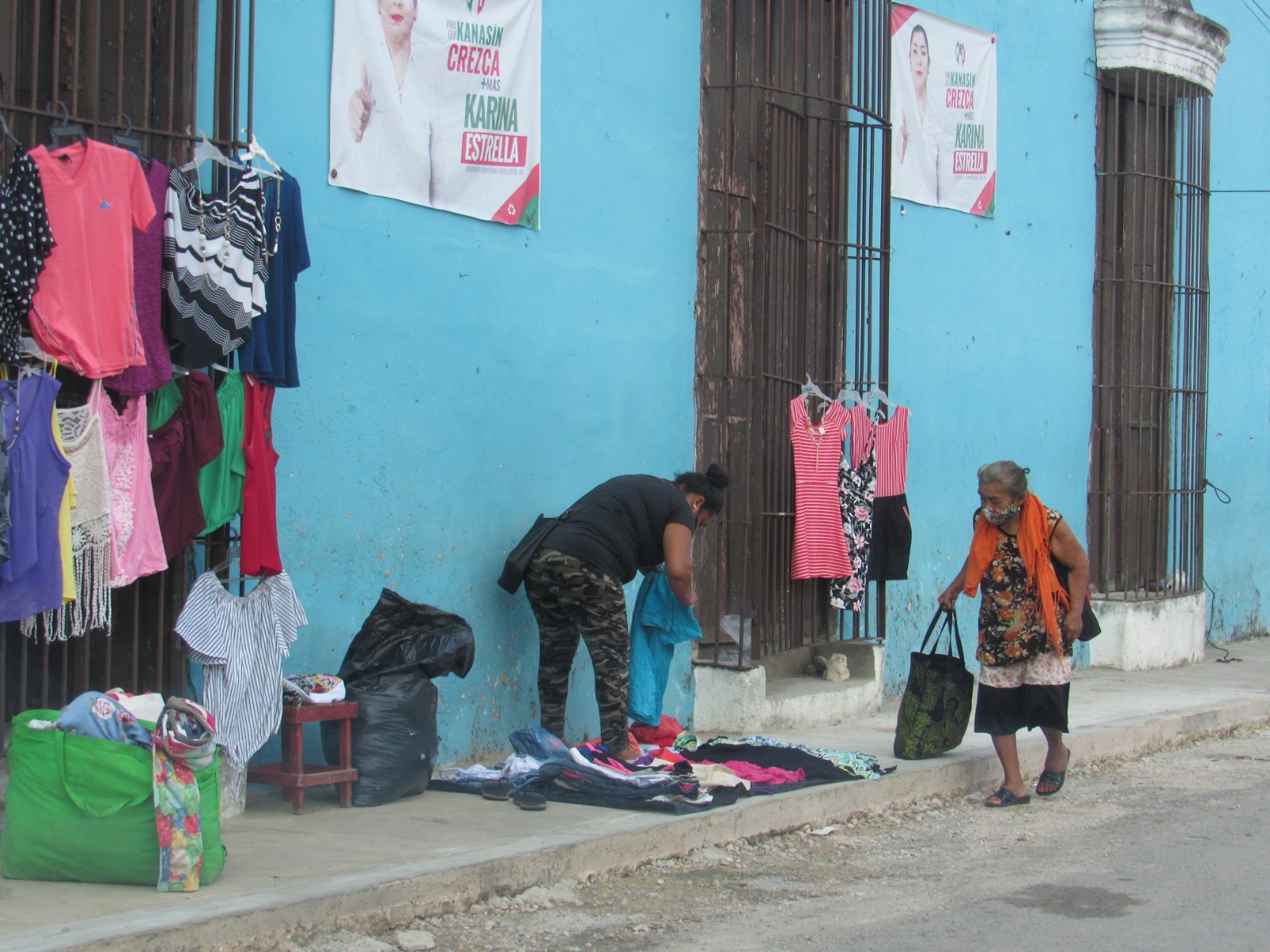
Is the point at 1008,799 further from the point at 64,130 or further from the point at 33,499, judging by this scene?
the point at 64,130

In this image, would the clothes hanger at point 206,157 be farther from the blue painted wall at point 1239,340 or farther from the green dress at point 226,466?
the blue painted wall at point 1239,340

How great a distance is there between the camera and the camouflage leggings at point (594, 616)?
7227 mm

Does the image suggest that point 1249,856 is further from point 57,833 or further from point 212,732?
point 57,833

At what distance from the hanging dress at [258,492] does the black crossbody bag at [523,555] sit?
1455 mm

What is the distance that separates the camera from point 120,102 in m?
5.88

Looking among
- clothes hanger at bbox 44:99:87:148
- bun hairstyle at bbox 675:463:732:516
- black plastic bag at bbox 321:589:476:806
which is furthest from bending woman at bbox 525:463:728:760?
clothes hanger at bbox 44:99:87:148

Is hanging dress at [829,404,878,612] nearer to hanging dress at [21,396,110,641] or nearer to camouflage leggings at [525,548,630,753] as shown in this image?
camouflage leggings at [525,548,630,753]

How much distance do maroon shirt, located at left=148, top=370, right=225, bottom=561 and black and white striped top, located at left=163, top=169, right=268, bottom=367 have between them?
0.13 metres

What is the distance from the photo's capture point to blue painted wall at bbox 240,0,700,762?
676 cm

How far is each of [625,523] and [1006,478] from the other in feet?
5.87

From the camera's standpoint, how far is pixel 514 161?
7.66 metres

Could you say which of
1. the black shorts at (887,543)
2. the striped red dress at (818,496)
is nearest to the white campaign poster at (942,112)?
the striped red dress at (818,496)

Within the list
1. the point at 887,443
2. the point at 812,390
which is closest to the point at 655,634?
the point at 812,390

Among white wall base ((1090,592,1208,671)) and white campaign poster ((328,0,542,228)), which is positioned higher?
white campaign poster ((328,0,542,228))
